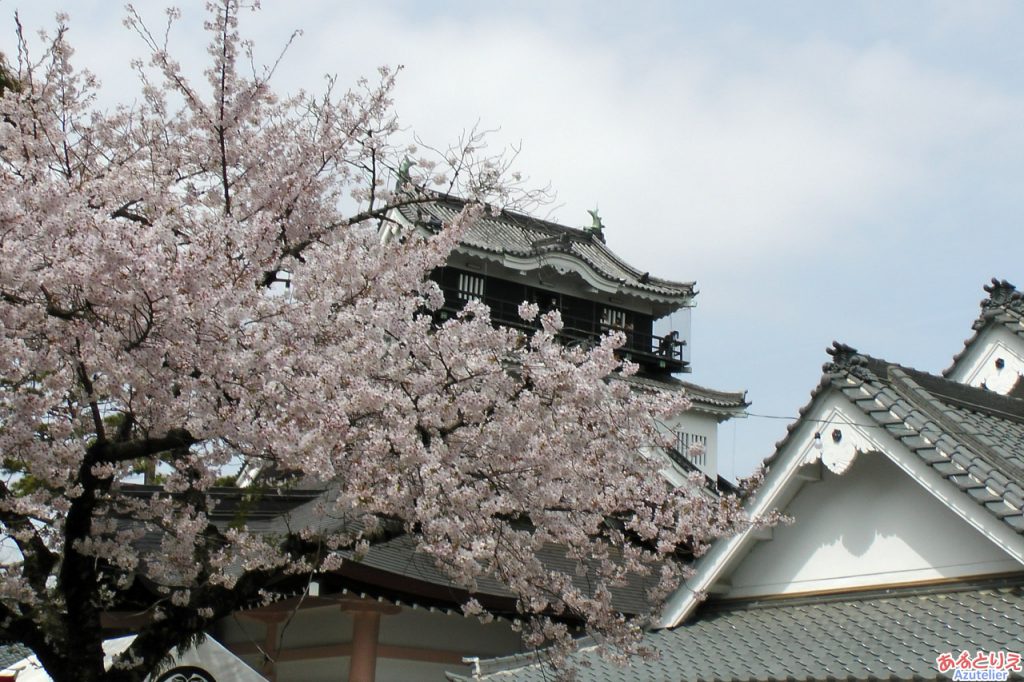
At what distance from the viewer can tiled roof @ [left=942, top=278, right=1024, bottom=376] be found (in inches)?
452

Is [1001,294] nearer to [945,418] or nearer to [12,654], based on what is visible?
[945,418]

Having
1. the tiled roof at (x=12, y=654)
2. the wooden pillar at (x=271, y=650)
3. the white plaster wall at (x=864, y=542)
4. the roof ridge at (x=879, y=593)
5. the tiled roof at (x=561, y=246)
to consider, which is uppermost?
the tiled roof at (x=561, y=246)

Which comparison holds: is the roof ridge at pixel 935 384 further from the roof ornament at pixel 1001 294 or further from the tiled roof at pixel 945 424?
the roof ornament at pixel 1001 294

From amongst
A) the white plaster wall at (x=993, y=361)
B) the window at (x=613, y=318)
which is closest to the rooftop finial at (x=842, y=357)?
the white plaster wall at (x=993, y=361)

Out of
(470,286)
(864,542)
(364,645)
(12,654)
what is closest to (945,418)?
(864,542)

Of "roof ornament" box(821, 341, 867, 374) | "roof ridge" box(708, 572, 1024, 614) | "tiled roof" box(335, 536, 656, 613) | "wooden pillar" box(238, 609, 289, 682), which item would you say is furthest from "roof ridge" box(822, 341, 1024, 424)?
"wooden pillar" box(238, 609, 289, 682)

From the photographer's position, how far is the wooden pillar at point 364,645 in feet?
36.3

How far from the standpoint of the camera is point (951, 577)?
7.61 m

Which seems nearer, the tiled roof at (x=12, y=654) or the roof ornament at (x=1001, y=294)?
the roof ornament at (x=1001, y=294)

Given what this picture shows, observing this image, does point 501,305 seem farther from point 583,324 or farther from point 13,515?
point 13,515

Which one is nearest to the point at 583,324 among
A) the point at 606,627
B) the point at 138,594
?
the point at 138,594

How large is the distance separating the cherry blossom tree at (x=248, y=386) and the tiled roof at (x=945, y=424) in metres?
1.40

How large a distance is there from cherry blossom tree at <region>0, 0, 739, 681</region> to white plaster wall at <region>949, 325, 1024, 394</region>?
4.71 meters

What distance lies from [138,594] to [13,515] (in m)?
4.33
